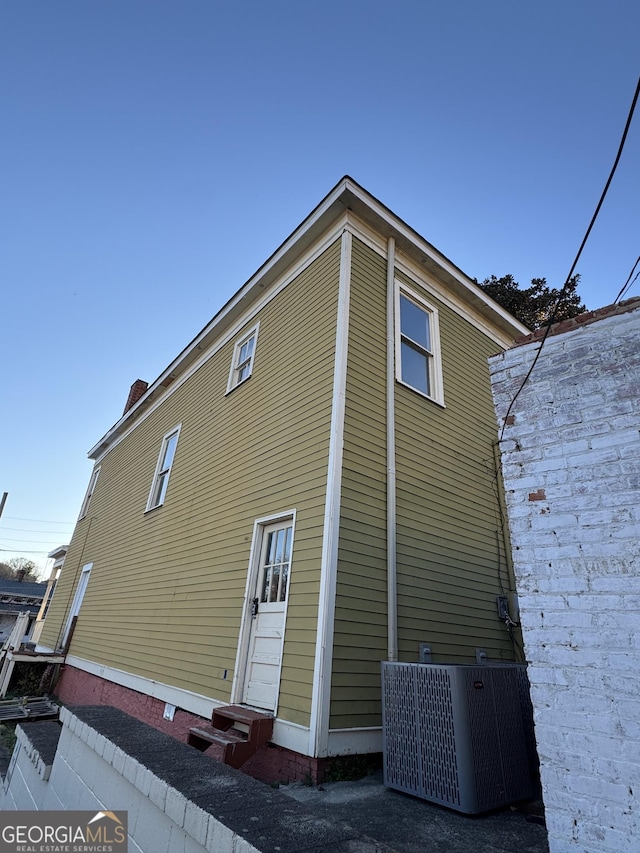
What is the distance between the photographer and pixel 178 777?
2143 millimetres

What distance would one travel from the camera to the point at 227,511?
253 inches

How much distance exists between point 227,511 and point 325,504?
2.38 metres

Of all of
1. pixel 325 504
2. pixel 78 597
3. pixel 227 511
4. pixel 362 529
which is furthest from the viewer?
pixel 78 597

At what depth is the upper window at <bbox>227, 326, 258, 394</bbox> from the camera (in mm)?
7824

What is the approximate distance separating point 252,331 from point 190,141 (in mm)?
5049

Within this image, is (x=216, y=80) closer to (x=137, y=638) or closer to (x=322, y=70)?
(x=322, y=70)

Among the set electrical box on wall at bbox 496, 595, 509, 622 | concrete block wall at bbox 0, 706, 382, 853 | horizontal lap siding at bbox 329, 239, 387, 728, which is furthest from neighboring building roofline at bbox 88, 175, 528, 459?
concrete block wall at bbox 0, 706, 382, 853

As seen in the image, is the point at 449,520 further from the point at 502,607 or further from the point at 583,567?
the point at 583,567

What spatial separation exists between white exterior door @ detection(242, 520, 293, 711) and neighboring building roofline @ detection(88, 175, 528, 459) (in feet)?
14.4

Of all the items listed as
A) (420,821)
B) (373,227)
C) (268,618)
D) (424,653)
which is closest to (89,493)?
(268,618)

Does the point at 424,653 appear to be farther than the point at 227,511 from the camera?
No

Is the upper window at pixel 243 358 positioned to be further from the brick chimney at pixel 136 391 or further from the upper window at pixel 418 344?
the brick chimney at pixel 136 391

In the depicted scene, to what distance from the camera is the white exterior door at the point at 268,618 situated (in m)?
4.59

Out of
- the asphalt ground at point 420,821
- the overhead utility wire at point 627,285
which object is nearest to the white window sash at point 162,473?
the asphalt ground at point 420,821
